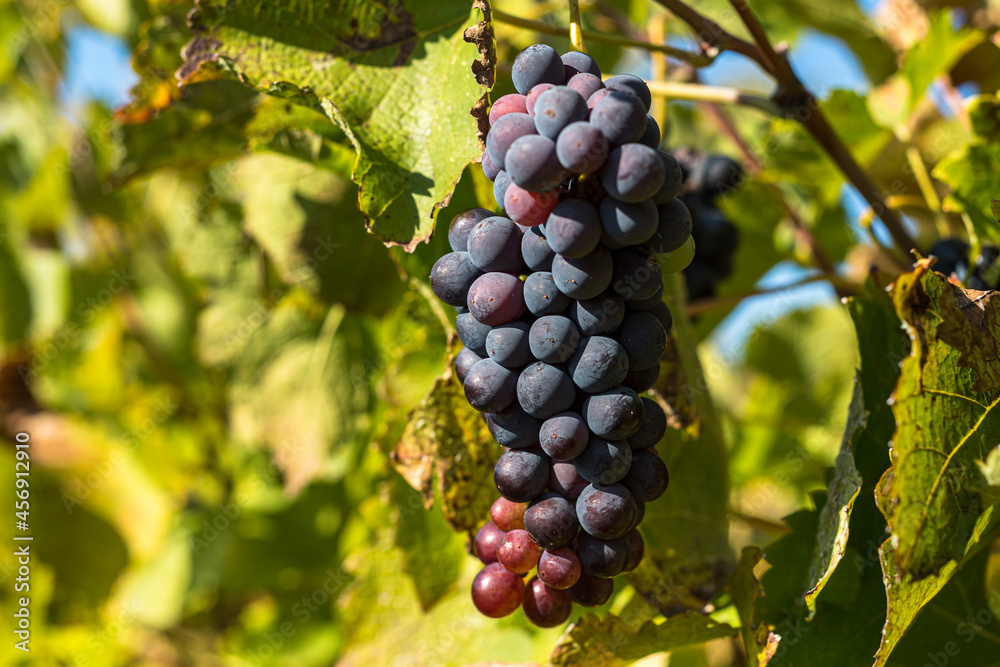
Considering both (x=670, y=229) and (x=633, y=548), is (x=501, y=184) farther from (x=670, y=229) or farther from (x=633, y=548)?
(x=633, y=548)

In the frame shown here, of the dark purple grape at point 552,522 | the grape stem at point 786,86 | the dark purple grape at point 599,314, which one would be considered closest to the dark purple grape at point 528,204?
the dark purple grape at point 599,314

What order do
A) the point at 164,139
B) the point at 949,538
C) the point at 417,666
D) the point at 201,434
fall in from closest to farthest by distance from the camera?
the point at 949,538
the point at 417,666
the point at 164,139
the point at 201,434

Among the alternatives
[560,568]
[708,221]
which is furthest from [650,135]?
[708,221]

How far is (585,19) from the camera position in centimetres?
214

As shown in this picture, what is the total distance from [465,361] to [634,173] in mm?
311

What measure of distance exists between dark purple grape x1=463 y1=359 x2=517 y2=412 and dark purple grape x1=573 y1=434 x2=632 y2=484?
0.10 metres

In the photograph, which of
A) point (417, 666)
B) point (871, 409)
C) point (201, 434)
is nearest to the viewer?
point (871, 409)

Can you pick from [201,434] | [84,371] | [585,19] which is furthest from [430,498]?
[84,371]

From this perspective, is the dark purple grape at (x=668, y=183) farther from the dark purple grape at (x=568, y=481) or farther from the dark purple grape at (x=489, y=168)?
the dark purple grape at (x=568, y=481)

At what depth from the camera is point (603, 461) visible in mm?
817

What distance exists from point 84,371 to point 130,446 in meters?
0.39

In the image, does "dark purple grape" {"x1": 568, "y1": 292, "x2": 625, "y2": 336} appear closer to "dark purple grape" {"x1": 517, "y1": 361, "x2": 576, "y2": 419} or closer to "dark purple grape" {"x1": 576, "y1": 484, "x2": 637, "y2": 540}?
"dark purple grape" {"x1": 517, "y1": 361, "x2": 576, "y2": 419}

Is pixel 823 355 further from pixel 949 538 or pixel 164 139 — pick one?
pixel 164 139

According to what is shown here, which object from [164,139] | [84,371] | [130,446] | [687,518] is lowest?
[130,446]
